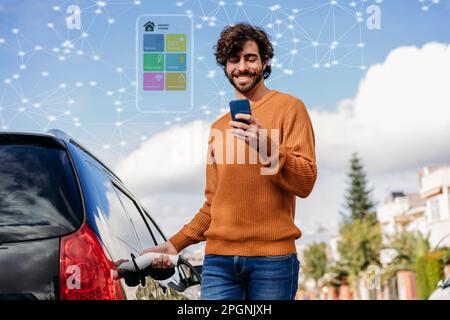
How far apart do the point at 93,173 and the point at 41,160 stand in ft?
0.78

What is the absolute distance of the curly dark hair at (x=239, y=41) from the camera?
3020 millimetres

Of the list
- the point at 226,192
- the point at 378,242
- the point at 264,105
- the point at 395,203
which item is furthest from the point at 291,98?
the point at 395,203

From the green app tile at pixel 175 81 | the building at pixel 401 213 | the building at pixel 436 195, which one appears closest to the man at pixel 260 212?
the green app tile at pixel 175 81

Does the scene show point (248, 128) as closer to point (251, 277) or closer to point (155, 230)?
point (251, 277)

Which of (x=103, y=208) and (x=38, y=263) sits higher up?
(x=103, y=208)

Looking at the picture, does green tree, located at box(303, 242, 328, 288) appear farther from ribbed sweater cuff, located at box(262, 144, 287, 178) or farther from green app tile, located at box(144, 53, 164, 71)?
ribbed sweater cuff, located at box(262, 144, 287, 178)

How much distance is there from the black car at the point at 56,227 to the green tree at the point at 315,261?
6541cm

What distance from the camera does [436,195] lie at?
43500 millimetres

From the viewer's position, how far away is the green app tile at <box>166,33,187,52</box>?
12.7 ft

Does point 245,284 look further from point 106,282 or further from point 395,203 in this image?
point 395,203

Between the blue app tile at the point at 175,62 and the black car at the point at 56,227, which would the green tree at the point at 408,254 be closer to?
the blue app tile at the point at 175,62

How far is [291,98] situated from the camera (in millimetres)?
2939

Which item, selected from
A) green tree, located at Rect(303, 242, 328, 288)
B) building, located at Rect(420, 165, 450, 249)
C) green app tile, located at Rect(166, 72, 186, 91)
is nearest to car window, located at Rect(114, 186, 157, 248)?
green app tile, located at Rect(166, 72, 186, 91)
